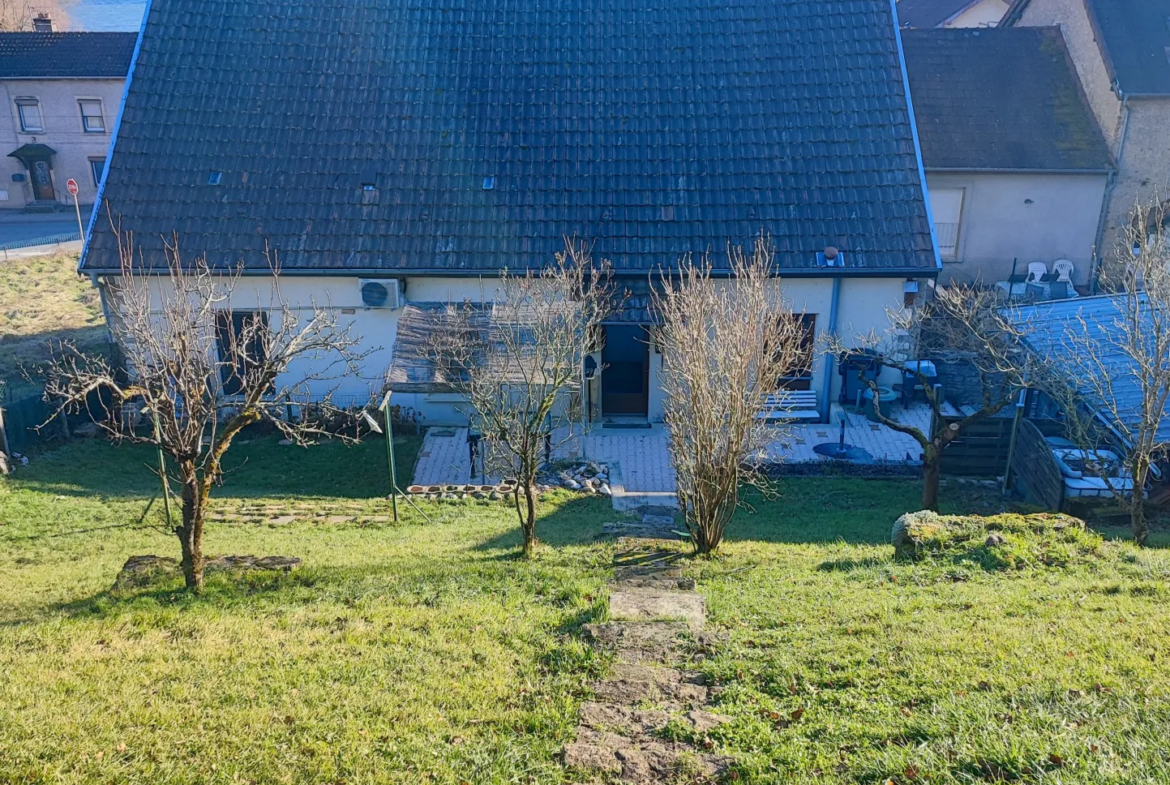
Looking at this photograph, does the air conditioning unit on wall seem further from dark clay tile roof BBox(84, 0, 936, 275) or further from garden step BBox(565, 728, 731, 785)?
garden step BBox(565, 728, 731, 785)

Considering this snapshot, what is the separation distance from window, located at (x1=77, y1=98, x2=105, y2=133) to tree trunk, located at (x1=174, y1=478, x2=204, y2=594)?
3198 centimetres

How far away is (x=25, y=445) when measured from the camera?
1476cm

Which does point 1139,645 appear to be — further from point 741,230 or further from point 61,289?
point 61,289

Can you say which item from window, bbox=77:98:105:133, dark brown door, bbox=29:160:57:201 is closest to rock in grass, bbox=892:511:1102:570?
window, bbox=77:98:105:133

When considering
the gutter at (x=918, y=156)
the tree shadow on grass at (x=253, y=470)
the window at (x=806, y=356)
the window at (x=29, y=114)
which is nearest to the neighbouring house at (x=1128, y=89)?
the gutter at (x=918, y=156)

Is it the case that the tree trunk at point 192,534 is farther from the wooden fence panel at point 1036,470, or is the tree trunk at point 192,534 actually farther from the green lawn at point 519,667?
the wooden fence panel at point 1036,470

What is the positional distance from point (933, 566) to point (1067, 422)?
5279 mm

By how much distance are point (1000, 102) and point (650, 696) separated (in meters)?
22.2

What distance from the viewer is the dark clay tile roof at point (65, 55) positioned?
33.2 meters

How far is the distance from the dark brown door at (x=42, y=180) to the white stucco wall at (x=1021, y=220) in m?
33.3

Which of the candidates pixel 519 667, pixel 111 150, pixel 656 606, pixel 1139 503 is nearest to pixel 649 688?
pixel 519 667

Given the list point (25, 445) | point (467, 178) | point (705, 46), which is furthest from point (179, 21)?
point (705, 46)

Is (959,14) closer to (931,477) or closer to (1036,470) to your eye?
(1036,470)

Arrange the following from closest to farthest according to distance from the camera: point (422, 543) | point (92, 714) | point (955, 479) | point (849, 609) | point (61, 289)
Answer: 1. point (92, 714)
2. point (849, 609)
3. point (422, 543)
4. point (955, 479)
5. point (61, 289)
